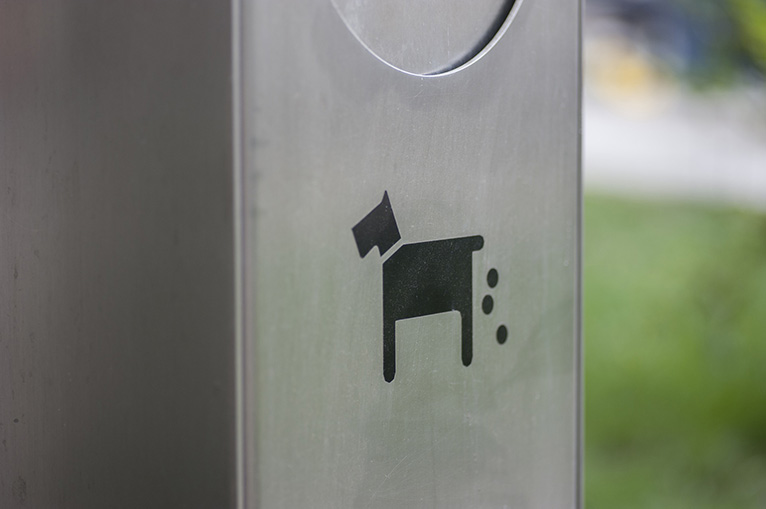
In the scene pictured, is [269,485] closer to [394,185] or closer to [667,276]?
[394,185]

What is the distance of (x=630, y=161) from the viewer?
A: 391 centimetres

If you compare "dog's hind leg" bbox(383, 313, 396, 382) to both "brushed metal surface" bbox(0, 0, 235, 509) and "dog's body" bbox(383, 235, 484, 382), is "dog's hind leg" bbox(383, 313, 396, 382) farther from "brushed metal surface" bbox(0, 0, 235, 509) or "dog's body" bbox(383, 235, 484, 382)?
"brushed metal surface" bbox(0, 0, 235, 509)

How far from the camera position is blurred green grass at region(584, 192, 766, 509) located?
3.66 m

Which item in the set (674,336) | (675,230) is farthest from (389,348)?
(675,230)

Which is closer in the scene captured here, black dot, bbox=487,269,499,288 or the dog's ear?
the dog's ear

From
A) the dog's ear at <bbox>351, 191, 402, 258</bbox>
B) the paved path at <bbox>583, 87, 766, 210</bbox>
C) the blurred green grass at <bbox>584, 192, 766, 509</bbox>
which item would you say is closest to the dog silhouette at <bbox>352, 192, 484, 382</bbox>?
the dog's ear at <bbox>351, 191, 402, 258</bbox>

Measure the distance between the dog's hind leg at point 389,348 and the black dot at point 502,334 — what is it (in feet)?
0.50

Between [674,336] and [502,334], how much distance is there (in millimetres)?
3169

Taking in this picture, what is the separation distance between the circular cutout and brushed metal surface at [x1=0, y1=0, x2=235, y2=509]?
0.15 metres

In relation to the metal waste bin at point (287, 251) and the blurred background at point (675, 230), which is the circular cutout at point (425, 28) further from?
the blurred background at point (675, 230)

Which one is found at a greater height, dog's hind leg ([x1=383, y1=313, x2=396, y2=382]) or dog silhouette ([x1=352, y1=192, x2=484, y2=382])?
dog silhouette ([x1=352, y1=192, x2=484, y2=382])

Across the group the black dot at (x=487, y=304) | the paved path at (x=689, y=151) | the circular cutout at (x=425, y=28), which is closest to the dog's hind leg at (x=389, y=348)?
the black dot at (x=487, y=304)

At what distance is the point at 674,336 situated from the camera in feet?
12.7

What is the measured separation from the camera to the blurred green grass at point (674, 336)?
3.66 meters
